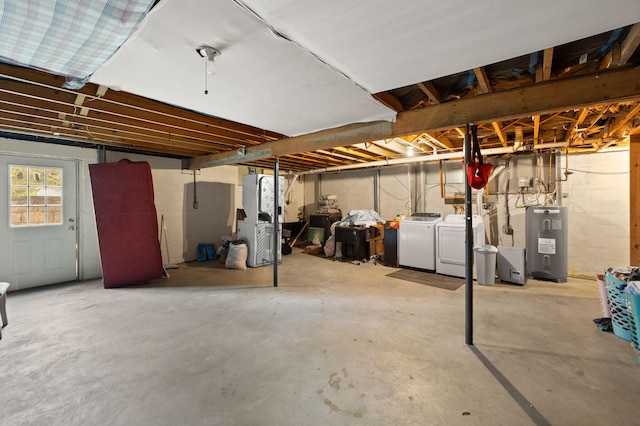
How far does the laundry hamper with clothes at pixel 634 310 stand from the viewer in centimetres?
215

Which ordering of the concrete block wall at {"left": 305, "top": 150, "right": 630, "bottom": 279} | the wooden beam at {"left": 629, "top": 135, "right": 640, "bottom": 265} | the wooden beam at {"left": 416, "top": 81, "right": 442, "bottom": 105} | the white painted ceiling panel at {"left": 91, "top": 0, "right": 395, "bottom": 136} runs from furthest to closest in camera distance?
1. the concrete block wall at {"left": 305, "top": 150, "right": 630, "bottom": 279}
2. the wooden beam at {"left": 629, "top": 135, "right": 640, "bottom": 265}
3. the wooden beam at {"left": 416, "top": 81, "right": 442, "bottom": 105}
4. the white painted ceiling panel at {"left": 91, "top": 0, "right": 395, "bottom": 136}

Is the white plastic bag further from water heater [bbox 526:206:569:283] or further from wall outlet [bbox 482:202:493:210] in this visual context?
water heater [bbox 526:206:569:283]

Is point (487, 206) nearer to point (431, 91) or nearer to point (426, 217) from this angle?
point (426, 217)

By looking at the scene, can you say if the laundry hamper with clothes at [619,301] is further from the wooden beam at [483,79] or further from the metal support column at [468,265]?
the wooden beam at [483,79]

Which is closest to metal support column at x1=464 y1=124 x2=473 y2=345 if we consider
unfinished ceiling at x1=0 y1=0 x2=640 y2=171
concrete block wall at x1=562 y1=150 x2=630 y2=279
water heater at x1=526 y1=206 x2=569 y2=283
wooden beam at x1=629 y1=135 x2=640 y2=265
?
unfinished ceiling at x1=0 y1=0 x2=640 y2=171

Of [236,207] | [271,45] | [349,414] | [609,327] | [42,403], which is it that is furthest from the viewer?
[236,207]

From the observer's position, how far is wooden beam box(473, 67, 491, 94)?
6.63 feet

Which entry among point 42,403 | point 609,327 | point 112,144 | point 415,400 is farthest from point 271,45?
point 112,144

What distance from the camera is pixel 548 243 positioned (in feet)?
14.6

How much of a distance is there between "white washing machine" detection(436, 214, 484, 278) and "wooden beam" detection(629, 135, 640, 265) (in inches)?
73.7

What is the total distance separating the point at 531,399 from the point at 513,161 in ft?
16.2

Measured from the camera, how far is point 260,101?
2.45 m

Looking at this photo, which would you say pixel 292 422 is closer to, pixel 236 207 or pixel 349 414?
pixel 349 414

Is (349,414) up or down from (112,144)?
down
